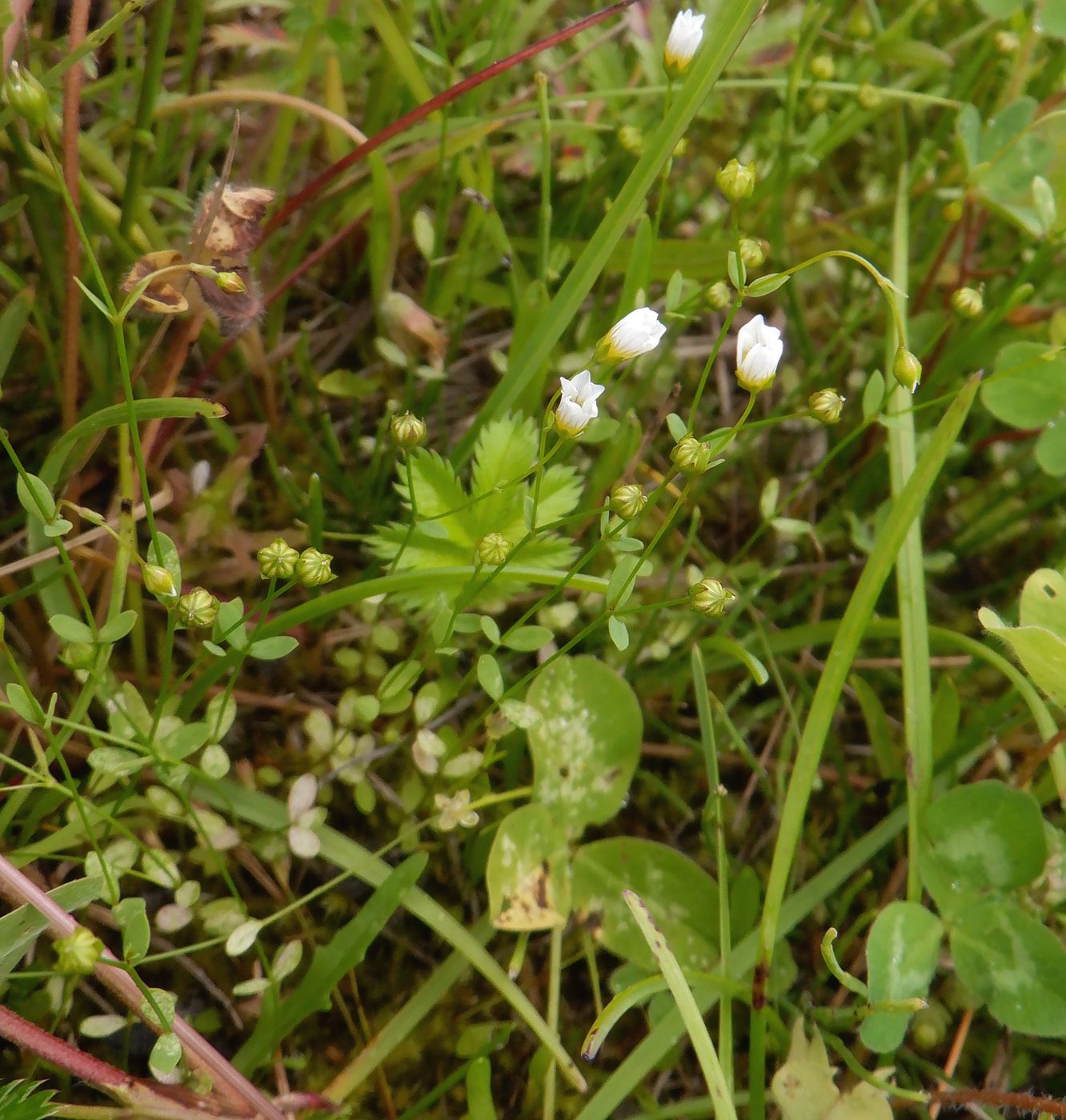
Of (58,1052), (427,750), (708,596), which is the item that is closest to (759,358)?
(708,596)

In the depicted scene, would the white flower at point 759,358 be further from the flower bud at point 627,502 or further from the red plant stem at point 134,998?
the red plant stem at point 134,998

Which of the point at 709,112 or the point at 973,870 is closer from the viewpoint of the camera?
the point at 973,870

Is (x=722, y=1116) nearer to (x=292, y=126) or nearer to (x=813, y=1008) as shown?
(x=813, y=1008)

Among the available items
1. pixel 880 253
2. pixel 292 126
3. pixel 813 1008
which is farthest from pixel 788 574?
pixel 292 126

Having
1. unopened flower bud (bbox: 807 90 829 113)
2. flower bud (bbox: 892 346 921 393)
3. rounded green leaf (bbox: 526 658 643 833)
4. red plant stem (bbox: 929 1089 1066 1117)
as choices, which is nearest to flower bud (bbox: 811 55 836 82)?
unopened flower bud (bbox: 807 90 829 113)

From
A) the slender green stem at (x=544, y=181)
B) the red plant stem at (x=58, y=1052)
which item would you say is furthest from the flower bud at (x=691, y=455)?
the red plant stem at (x=58, y=1052)
